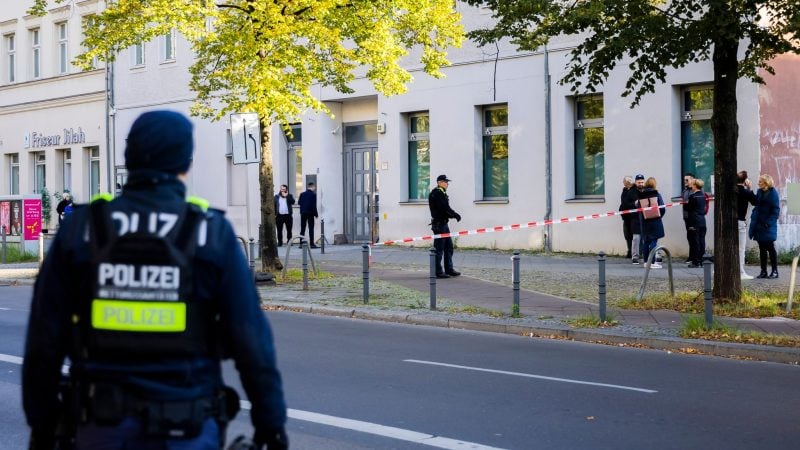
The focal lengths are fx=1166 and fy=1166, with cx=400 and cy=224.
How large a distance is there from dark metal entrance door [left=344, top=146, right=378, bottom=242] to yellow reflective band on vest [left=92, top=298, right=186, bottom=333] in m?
27.1

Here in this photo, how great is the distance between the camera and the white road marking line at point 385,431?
7168mm

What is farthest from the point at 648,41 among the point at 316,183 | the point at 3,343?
the point at 316,183

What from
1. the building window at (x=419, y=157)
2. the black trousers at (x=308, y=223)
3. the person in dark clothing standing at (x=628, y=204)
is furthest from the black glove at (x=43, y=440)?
the black trousers at (x=308, y=223)

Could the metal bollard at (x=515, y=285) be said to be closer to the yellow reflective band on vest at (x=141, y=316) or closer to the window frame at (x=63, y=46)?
the yellow reflective band on vest at (x=141, y=316)

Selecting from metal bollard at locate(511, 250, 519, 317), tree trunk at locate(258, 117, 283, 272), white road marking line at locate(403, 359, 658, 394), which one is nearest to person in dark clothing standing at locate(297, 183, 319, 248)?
tree trunk at locate(258, 117, 283, 272)

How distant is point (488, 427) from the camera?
25.4ft

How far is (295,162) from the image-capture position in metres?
32.8

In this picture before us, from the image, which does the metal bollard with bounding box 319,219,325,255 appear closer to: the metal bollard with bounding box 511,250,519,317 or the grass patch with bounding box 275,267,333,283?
the grass patch with bounding box 275,267,333,283

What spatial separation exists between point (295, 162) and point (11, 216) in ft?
25.6

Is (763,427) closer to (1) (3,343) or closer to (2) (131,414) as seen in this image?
(2) (131,414)

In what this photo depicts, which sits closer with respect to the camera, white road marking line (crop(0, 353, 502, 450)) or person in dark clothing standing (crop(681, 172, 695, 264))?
white road marking line (crop(0, 353, 502, 450))

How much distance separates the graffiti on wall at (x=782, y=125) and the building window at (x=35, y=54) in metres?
28.4

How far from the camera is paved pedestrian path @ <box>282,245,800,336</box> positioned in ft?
45.9

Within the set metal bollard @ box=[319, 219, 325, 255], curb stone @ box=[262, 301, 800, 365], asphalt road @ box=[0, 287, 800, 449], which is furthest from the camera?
metal bollard @ box=[319, 219, 325, 255]
